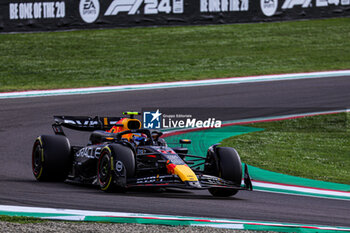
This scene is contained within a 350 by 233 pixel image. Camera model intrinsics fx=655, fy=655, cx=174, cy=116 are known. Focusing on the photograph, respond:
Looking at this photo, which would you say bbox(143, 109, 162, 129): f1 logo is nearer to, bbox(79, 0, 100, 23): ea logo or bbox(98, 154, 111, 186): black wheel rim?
bbox(98, 154, 111, 186): black wheel rim

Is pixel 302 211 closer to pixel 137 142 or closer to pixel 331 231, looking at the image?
pixel 331 231

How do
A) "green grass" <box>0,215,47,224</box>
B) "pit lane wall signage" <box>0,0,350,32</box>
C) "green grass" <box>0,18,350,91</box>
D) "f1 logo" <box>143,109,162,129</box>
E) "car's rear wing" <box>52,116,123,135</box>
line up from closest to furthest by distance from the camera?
"green grass" <box>0,215,47,224</box> → "car's rear wing" <box>52,116,123,135</box> → "f1 logo" <box>143,109,162,129</box> → "green grass" <box>0,18,350,91</box> → "pit lane wall signage" <box>0,0,350,32</box>

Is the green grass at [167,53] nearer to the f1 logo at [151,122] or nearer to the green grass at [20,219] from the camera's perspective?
the f1 logo at [151,122]

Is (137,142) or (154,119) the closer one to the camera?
(137,142)

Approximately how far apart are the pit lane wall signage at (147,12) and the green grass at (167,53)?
773 millimetres

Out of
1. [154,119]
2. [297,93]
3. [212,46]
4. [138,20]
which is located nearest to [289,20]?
[212,46]

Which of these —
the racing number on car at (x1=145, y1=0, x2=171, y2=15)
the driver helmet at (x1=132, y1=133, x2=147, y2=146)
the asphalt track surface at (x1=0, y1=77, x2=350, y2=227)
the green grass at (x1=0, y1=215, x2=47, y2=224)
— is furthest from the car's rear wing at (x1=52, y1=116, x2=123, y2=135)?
the racing number on car at (x1=145, y1=0, x2=171, y2=15)

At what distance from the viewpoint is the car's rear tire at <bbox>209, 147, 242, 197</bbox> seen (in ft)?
30.5

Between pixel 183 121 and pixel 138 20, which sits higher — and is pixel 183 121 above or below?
below

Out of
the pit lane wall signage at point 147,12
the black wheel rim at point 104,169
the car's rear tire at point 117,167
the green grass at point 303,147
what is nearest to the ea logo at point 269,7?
the pit lane wall signage at point 147,12

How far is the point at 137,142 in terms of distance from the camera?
9625mm

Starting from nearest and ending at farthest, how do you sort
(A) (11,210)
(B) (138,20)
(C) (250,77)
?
(A) (11,210)
(C) (250,77)
(B) (138,20)

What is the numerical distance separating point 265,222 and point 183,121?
1047 cm

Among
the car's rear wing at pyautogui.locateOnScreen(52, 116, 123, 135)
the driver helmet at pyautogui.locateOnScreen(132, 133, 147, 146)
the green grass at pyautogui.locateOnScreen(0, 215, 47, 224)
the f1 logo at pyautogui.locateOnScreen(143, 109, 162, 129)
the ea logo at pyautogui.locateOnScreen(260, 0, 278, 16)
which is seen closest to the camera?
the green grass at pyautogui.locateOnScreen(0, 215, 47, 224)
